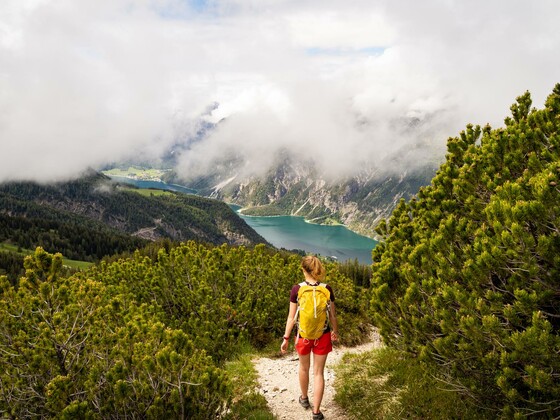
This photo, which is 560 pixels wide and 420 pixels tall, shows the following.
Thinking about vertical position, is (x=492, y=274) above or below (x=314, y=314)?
above

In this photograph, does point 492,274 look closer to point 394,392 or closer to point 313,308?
point 313,308

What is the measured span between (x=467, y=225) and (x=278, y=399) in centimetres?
664

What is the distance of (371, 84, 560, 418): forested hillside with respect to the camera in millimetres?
5277

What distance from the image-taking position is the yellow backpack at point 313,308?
24.6 ft

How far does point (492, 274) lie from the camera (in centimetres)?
679

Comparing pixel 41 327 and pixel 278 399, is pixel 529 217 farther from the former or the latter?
pixel 41 327

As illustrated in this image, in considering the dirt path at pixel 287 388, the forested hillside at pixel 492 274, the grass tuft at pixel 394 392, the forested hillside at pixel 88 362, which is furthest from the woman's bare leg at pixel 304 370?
the forested hillside at pixel 492 274

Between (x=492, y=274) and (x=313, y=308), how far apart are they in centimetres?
342

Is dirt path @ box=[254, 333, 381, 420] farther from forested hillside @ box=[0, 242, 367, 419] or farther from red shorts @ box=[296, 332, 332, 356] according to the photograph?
red shorts @ box=[296, 332, 332, 356]

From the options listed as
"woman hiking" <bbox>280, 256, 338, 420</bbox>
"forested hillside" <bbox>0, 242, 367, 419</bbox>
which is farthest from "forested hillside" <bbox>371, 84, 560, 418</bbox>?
"forested hillside" <bbox>0, 242, 367, 419</bbox>

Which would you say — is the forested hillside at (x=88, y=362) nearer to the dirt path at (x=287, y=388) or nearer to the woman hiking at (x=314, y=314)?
the dirt path at (x=287, y=388)

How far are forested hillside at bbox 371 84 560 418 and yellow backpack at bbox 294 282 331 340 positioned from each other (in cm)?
174

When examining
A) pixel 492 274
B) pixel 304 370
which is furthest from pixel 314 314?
pixel 492 274

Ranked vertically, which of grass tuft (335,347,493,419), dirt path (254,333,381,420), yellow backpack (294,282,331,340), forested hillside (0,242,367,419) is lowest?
dirt path (254,333,381,420)
